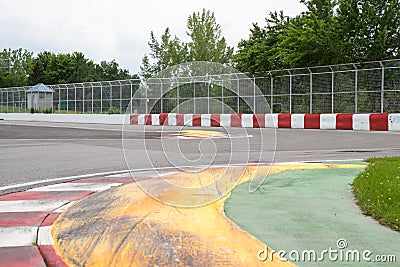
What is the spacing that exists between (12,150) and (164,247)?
31.6ft

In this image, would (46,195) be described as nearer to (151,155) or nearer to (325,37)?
(151,155)

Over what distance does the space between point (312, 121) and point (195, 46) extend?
4924 centimetres

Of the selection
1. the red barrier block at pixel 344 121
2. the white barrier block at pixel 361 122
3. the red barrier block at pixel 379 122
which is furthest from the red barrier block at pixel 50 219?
the red barrier block at pixel 344 121

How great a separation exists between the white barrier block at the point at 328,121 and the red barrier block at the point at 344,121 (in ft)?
0.68

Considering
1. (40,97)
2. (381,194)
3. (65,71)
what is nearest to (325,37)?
(40,97)

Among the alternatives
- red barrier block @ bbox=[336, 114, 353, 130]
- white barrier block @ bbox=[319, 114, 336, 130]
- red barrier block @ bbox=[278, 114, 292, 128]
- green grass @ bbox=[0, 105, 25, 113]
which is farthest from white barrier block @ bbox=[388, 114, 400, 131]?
green grass @ bbox=[0, 105, 25, 113]

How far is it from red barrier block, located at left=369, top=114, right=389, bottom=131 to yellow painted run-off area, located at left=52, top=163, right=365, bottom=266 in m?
14.8

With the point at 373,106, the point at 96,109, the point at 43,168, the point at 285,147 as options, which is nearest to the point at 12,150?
the point at 43,168

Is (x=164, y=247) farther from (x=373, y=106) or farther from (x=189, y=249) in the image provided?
(x=373, y=106)

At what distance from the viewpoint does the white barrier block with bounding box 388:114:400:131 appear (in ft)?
62.0

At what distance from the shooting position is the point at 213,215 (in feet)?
15.1

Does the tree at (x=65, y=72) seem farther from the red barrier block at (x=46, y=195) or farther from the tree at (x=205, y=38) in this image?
the red barrier block at (x=46, y=195)

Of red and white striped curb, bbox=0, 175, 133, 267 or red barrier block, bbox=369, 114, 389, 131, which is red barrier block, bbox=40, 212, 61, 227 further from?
red barrier block, bbox=369, 114, 389, 131

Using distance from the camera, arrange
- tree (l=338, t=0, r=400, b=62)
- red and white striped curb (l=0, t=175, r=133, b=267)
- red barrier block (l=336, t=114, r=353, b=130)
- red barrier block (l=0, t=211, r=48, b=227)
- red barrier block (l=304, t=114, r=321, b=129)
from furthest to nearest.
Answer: tree (l=338, t=0, r=400, b=62) → red barrier block (l=304, t=114, r=321, b=129) → red barrier block (l=336, t=114, r=353, b=130) → red barrier block (l=0, t=211, r=48, b=227) → red and white striped curb (l=0, t=175, r=133, b=267)
